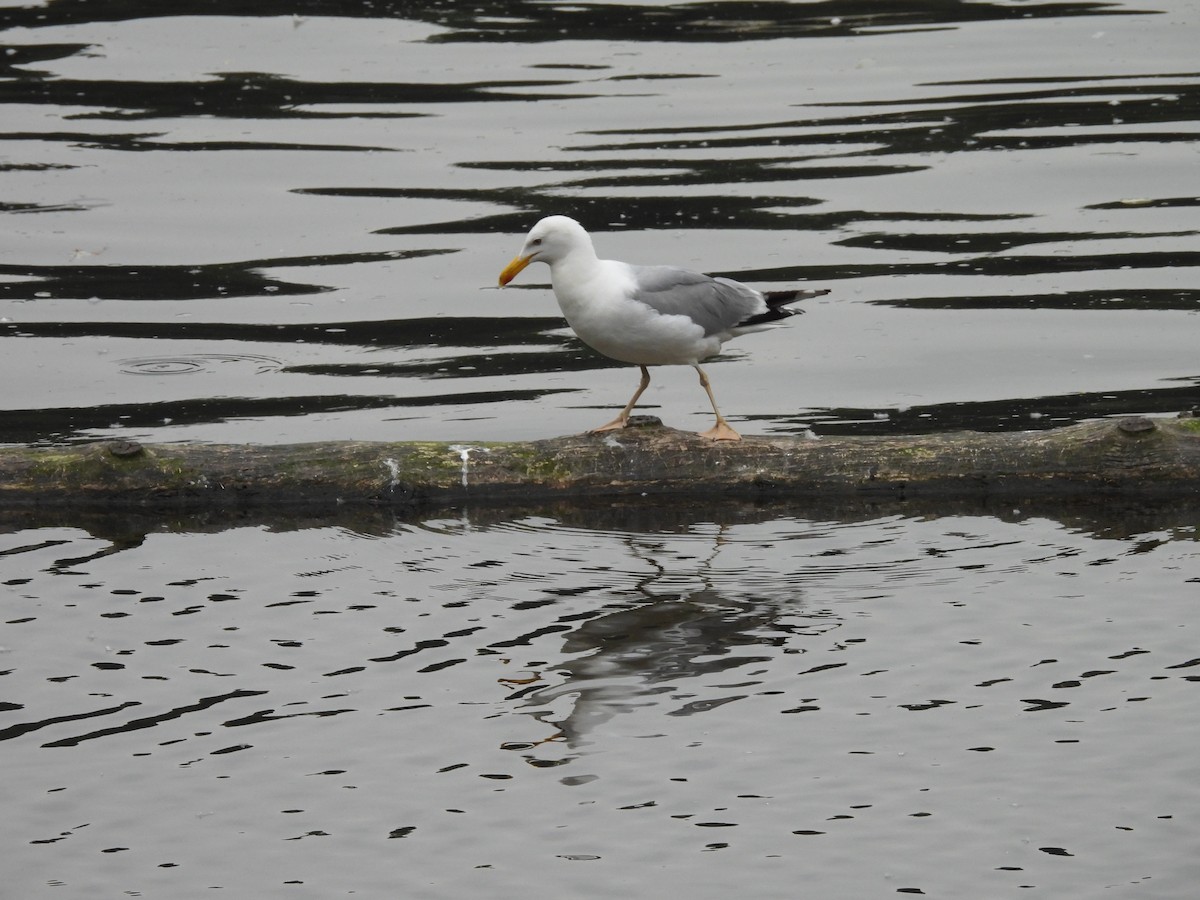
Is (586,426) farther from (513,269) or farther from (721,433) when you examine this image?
(721,433)

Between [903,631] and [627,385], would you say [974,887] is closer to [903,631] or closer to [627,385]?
[903,631]

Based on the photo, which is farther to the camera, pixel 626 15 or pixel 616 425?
pixel 626 15

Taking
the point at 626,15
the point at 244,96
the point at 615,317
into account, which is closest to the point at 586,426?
the point at 615,317

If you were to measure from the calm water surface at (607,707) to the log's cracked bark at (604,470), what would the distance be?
8.0 inches

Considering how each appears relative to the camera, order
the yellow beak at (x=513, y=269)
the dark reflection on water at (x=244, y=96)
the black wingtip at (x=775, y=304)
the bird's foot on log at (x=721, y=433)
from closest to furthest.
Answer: the bird's foot on log at (x=721, y=433) → the yellow beak at (x=513, y=269) → the black wingtip at (x=775, y=304) → the dark reflection on water at (x=244, y=96)

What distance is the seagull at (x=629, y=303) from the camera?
31.8 feet

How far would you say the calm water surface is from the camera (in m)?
5.95

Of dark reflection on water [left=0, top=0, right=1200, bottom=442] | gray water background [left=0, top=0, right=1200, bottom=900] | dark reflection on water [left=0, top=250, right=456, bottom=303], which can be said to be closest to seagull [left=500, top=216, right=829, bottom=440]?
gray water background [left=0, top=0, right=1200, bottom=900]

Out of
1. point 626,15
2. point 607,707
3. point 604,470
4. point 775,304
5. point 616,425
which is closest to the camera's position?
point 607,707

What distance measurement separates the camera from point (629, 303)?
31.7ft

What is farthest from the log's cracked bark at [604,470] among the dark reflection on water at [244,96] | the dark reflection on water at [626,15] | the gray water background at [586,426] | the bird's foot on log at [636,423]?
the dark reflection on water at [626,15]

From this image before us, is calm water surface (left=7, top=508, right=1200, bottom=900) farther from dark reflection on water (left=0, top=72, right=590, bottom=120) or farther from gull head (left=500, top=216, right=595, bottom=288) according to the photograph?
dark reflection on water (left=0, top=72, right=590, bottom=120)

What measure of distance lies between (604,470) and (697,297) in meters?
1.16

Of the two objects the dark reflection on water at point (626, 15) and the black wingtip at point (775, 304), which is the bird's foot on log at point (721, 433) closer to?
the black wingtip at point (775, 304)
